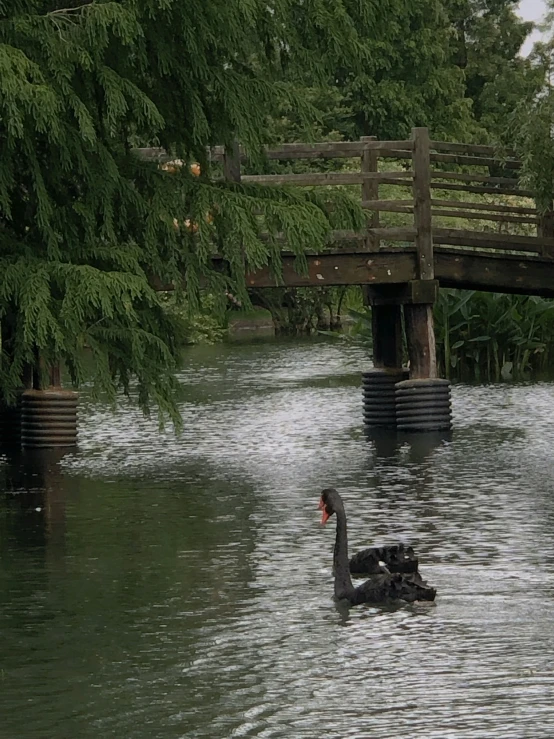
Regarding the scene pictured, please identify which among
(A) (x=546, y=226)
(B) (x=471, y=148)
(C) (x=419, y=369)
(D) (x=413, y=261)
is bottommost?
(C) (x=419, y=369)

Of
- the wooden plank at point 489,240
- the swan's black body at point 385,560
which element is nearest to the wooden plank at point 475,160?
the wooden plank at point 489,240

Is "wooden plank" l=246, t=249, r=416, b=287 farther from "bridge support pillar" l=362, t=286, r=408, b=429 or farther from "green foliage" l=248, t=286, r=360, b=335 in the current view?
"green foliage" l=248, t=286, r=360, b=335

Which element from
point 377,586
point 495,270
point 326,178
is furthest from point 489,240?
point 377,586

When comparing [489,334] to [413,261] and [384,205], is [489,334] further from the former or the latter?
[384,205]

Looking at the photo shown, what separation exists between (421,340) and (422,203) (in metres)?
1.71

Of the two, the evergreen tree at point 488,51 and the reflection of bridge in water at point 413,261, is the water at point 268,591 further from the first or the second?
the evergreen tree at point 488,51

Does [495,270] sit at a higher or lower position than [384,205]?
lower

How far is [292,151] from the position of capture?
22484 millimetres

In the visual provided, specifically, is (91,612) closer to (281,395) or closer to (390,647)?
(390,647)

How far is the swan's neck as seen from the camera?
13156mm

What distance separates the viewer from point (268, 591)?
44.8 feet

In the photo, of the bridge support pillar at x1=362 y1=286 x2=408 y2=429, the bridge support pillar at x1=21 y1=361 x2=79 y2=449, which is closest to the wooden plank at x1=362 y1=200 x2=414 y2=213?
the bridge support pillar at x1=362 y1=286 x2=408 y2=429

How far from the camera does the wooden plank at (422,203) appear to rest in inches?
939

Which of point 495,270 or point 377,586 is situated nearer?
point 377,586
